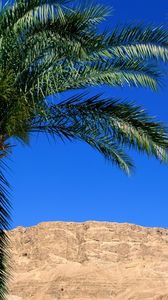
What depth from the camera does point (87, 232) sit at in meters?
93.7

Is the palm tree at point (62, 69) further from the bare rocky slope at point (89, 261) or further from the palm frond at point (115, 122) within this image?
the bare rocky slope at point (89, 261)

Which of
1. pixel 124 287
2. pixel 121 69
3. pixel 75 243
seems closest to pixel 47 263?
pixel 75 243

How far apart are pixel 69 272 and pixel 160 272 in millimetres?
12341

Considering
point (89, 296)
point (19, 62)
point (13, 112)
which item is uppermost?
point (89, 296)

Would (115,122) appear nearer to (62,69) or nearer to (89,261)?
(62,69)

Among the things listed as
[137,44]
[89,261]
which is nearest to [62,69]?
[137,44]

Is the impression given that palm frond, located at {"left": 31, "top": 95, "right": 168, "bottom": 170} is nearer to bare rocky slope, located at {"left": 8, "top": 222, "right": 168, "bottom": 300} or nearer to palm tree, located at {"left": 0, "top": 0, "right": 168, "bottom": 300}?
palm tree, located at {"left": 0, "top": 0, "right": 168, "bottom": 300}

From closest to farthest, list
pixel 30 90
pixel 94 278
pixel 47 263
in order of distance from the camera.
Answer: pixel 30 90
pixel 94 278
pixel 47 263

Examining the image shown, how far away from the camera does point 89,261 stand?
3482 inches

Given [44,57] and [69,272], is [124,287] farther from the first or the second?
[44,57]

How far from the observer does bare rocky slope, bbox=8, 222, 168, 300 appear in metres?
78.7

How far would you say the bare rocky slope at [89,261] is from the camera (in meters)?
78.7

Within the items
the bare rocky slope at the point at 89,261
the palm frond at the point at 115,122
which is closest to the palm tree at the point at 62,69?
the palm frond at the point at 115,122

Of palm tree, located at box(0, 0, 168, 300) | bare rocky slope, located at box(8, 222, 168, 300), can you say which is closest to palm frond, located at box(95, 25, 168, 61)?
palm tree, located at box(0, 0, 168, 300)
